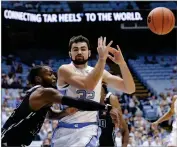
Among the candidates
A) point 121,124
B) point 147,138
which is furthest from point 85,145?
point 147,138

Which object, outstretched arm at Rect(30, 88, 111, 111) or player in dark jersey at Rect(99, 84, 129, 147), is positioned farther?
player in dark jersey at Rect(99, 84, 129, 147)

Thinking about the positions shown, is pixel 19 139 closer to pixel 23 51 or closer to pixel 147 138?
pixel 147 138

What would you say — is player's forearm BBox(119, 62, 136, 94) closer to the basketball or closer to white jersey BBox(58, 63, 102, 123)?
white jersey BBox(58, 63, 102, 123)

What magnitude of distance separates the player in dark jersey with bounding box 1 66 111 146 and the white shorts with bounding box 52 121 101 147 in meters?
0.29

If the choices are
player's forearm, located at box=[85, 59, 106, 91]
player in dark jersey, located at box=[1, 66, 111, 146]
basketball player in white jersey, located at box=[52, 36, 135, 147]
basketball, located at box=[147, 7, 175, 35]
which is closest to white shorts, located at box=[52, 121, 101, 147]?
→ basketball player in white jersey, located at box=[52, 36, 135, 147]

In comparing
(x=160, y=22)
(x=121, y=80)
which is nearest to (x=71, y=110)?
(x=121, y=80)

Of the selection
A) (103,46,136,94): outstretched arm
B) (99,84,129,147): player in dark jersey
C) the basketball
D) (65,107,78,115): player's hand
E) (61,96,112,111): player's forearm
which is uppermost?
the basketball

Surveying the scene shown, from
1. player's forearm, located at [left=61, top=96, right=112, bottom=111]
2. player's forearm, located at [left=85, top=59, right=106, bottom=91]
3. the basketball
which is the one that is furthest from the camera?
the basketball

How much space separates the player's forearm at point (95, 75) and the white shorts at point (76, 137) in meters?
0.43

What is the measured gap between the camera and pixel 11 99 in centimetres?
1286

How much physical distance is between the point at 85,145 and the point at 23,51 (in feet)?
44.8

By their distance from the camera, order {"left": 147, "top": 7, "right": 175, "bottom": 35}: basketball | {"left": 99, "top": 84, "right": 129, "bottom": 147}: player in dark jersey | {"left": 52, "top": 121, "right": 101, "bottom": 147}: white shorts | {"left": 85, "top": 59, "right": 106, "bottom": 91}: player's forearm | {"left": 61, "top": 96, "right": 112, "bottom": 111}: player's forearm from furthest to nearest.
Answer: {"left": 147, "top": 7, "right": 175, "bottom": 35}: basketball
{"left": 99, "top": 84, "right": 129, "bottom": 147}: player in dark jersey
{"left": 52, "top": 121, "right": 101, "bottom": 147}: white shorts
{"left": 85, "top": 59, "right": 106, "bottom": 91}: player's forearm
{"left": 61, "top": 96, "right": 112, "bottom": 111}: player's forearm

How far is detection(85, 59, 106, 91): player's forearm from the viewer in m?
3.92

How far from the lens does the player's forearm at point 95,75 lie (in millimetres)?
3916
